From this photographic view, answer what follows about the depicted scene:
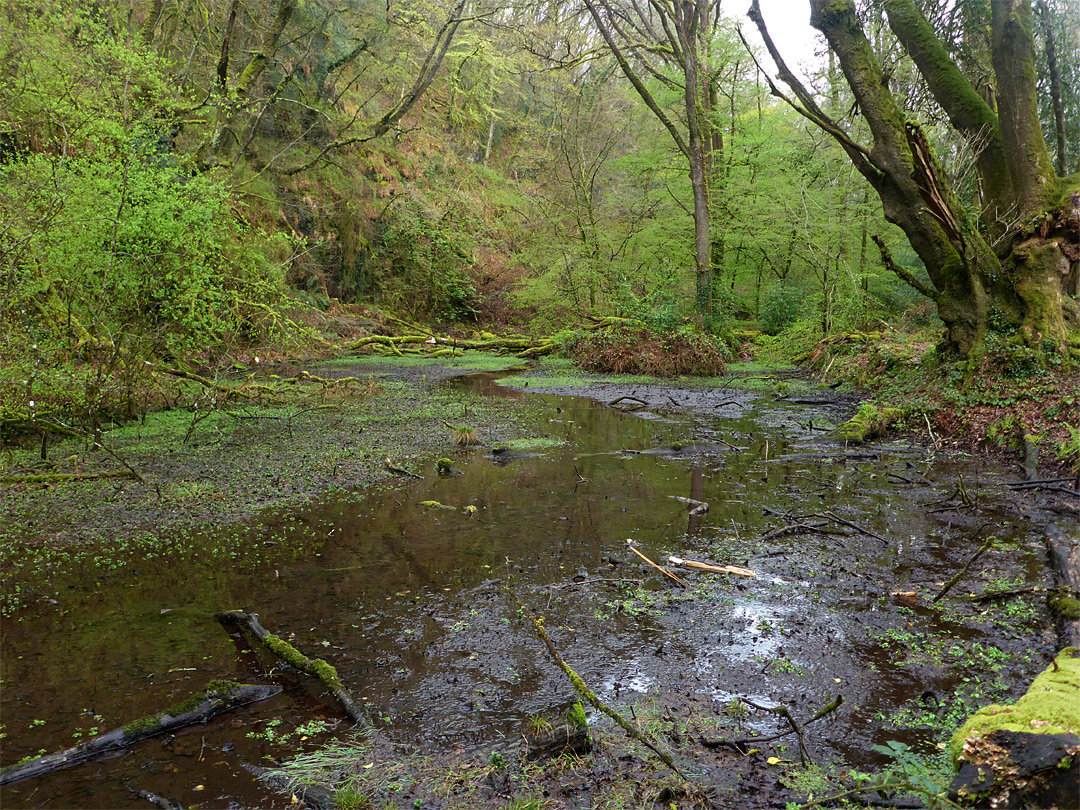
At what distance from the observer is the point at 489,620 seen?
396 centimetres

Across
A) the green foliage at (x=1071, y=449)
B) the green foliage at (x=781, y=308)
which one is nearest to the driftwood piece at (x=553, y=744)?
the green foliage at (x=1071, y=449)

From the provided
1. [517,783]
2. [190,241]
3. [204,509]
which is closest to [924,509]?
[517,783]

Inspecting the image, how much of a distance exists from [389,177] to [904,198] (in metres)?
22.1

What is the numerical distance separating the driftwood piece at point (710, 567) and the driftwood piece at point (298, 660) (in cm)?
242

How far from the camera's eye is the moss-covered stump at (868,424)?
29.0ft

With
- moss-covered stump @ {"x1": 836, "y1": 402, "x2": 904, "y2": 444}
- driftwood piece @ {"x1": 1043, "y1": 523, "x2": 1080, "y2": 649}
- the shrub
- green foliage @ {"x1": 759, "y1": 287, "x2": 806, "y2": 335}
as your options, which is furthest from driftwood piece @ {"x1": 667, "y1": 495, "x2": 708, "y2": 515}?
green foliage @ {"x1": 759, "y1": 287, "x2": 806, "y2": 335}

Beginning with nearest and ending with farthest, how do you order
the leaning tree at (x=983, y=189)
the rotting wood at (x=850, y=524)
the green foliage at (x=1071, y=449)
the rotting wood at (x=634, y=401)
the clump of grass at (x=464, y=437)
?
the rotting wood at (x=850, y=524), the green foliage at (x=1071, y=449), the leaning tree at (x=983, y=189), the clump of grass at (x=464, y=437), the rotting wood at (x=634, y=401)

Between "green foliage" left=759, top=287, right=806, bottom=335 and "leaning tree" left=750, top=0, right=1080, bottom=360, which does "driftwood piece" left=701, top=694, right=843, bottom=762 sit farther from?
"green foliage" left=759, top=287, right=806, bottom=335

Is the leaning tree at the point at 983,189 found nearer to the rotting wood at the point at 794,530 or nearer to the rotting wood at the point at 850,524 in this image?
the rotting wood at the point at 850,524

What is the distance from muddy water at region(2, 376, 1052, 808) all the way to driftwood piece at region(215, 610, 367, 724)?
75 mm

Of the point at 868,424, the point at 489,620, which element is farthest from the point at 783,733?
the point at 868,424

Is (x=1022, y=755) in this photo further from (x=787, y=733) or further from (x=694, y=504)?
(x=694, y=504)

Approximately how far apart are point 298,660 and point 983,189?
1118 cm

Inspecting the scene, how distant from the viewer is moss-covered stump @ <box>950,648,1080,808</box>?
78.3 inches
